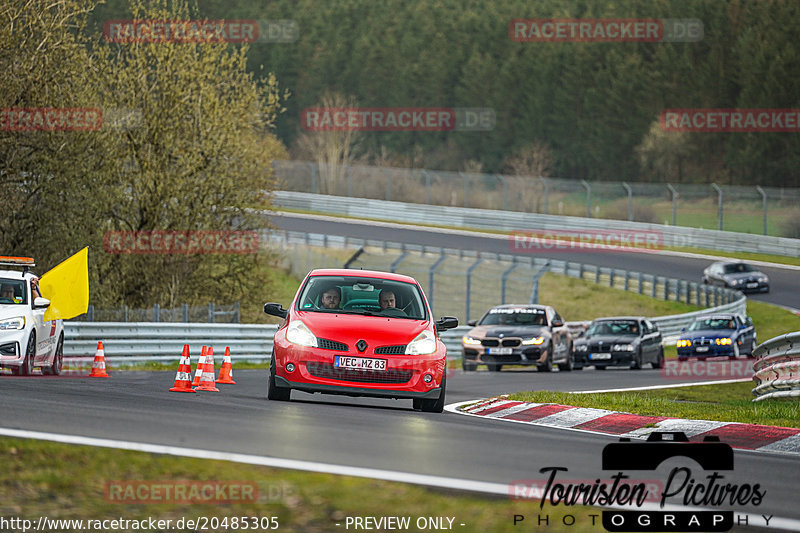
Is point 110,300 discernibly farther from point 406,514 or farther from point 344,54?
point 344,54

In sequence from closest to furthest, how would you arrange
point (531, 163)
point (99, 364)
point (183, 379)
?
point (183, 379) → point (99, 364) → point (531, 163)

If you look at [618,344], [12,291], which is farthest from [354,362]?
[618,344]

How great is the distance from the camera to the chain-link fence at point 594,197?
60375mm

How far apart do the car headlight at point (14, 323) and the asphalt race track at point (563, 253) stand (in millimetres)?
32653

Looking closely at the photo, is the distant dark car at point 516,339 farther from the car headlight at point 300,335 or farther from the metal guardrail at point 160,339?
the car headlight at point 300,335

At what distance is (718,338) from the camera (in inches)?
1261

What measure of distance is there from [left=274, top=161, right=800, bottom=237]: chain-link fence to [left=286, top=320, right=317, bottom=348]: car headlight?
37.2 meters

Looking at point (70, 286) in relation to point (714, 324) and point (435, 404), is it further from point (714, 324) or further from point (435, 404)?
point (714, 324)

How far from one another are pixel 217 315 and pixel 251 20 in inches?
3743

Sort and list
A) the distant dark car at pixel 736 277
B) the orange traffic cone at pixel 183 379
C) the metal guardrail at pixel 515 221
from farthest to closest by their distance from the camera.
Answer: the metal guardrail at pixel 515 221 < the distant dark car at pixel 736 277 < the orange traffic cone at pixel 183 379

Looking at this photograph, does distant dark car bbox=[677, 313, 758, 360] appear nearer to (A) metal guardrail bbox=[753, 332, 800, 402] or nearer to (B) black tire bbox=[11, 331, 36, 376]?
(A) metal guardrail bbox=[753, 332, 800, 402]

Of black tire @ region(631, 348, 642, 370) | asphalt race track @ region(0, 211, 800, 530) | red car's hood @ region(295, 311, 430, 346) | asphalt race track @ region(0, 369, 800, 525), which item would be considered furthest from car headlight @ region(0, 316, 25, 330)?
black tire @ region(631, 348, 642, 370)

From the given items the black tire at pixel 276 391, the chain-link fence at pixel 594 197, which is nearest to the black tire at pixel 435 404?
the black tire at pixel 276 391

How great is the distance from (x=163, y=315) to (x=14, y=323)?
33.6 feet
